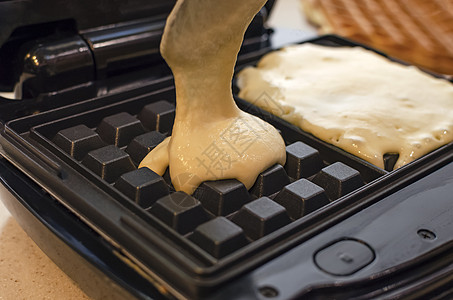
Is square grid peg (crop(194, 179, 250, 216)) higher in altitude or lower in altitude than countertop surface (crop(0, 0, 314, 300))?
higher

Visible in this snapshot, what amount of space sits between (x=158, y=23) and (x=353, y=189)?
0.63 m

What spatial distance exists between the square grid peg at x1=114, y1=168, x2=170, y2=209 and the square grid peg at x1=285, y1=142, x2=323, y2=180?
23 centimetres

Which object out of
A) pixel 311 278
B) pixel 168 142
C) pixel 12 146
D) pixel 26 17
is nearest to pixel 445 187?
pixel 311 278

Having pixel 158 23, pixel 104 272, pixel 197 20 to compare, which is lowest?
pixel 104 272

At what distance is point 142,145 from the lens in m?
1.03

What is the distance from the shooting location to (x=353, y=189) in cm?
94

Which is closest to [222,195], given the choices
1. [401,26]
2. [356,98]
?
[356,98]

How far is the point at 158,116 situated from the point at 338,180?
0.38 meters

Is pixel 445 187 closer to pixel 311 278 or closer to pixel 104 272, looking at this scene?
pixel 311 278

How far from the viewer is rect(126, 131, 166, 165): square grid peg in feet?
3.35

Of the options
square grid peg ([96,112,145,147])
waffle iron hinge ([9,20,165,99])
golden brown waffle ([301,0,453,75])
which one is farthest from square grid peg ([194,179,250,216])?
golden brown waffle ([301,0,453,75])

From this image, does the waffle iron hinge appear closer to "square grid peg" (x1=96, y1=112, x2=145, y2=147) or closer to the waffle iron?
the waffle iron

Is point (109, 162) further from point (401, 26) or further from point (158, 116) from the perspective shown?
point (401, 26)

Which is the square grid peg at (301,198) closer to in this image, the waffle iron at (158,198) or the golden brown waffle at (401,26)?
the waffle iron at (158,198)
